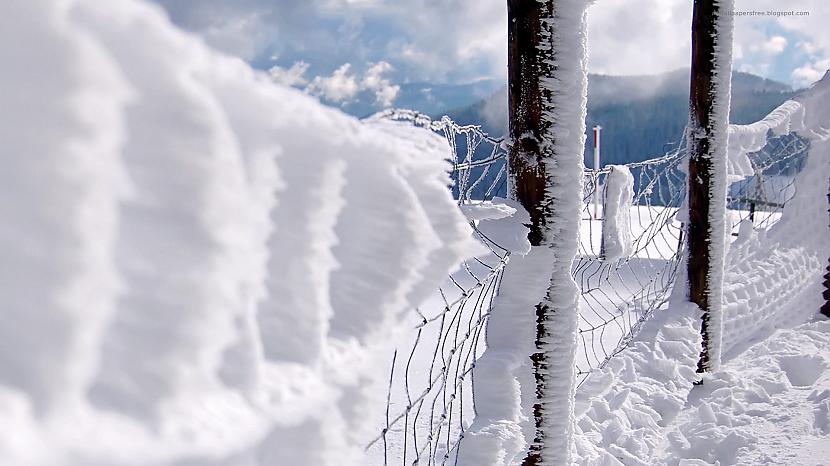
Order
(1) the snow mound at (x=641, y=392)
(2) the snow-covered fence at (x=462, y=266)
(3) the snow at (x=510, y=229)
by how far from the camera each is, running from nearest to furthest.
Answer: (2) the snow-covered fence at (x=462, y=266), (3) the snow at (x=510, y=229), (1) the snow mound at (x=641, y=392)

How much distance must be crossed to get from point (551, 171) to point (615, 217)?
2.67ft

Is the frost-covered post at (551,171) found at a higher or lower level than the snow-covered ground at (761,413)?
higher

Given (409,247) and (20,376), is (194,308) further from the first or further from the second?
(409,247)

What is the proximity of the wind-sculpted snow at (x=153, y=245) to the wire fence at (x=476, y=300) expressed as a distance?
0.96ft

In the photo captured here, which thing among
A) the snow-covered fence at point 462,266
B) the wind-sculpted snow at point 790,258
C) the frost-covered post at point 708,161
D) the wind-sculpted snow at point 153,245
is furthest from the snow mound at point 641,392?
the wind-sculpted snow at point 153,245

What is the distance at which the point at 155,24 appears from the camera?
449 millimetres

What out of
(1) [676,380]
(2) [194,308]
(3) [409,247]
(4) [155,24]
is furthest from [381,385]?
(1) [676,380]

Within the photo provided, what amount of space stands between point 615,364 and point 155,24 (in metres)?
2.43

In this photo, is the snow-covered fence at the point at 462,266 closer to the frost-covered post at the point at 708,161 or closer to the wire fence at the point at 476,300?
the wire fence at the point at 476,300

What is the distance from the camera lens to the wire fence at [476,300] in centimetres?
154

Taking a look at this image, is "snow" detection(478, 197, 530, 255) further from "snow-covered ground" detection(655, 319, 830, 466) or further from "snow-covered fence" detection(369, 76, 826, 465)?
"snow-covered ground" detection(655, 319, 830, 466)

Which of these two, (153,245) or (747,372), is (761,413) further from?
(153,245)

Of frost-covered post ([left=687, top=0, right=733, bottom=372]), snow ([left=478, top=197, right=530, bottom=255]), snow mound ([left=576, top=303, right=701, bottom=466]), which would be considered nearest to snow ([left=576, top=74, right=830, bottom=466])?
snow mound ([left=576, top=303, right=701, bottom=466])

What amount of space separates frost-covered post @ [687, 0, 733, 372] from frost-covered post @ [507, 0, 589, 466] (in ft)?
5.05
